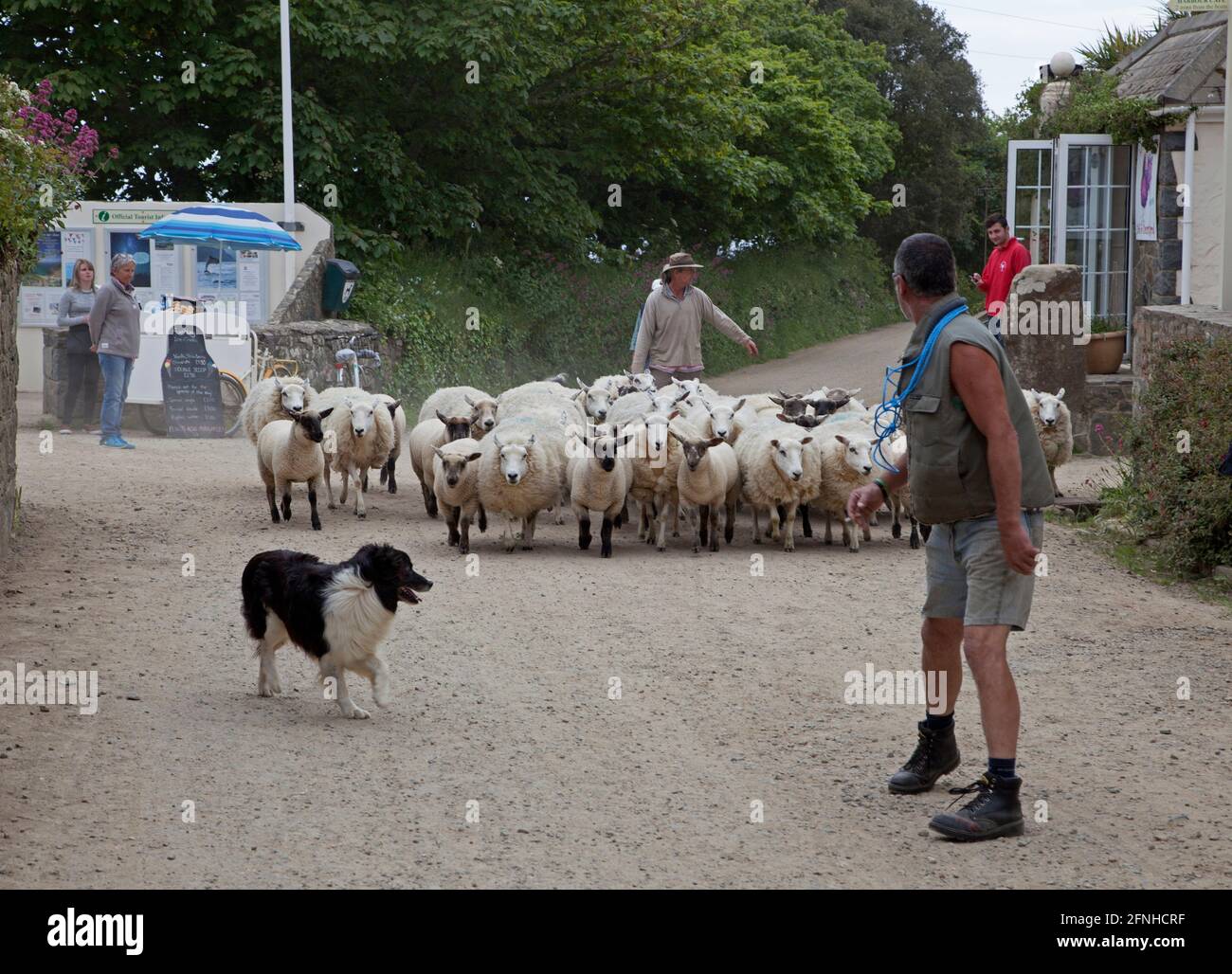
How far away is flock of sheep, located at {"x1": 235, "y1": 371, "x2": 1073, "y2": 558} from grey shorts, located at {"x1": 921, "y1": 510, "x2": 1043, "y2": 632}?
4756 millimetres

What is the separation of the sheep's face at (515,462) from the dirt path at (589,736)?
24.9 inches

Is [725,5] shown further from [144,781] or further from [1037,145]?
[144,781]

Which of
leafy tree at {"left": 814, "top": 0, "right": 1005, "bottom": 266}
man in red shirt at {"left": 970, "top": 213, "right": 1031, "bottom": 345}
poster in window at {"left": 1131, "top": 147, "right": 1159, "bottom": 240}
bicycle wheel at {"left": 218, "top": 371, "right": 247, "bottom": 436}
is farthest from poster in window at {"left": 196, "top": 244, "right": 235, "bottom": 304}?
leafy tree at {"left": 814, "top": 0, "right": 1005, "bottom": 266}

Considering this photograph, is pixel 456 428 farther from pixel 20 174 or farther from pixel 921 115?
pixel 921 115

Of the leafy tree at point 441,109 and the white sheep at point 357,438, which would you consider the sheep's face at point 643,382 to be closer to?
the white sheep at point 357,438

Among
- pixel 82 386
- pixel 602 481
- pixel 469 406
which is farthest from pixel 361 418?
pixel 82 386

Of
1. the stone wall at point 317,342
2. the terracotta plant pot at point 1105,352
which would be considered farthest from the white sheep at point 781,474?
the stone wall at point 317,342

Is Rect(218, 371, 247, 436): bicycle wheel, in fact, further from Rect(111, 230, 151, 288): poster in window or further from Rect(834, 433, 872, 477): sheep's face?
Rect(834, 433, 872, 477): sheep's face

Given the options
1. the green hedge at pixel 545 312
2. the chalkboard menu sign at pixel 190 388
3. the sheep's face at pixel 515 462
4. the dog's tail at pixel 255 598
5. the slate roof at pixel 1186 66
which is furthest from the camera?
the green hedge at pixel 545 312

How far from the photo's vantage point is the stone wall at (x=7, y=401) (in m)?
10.0

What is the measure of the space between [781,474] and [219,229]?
1034cm

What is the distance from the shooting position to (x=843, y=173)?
3500 centimetres

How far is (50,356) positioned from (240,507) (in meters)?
6.72

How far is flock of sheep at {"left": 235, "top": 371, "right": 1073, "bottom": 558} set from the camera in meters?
11.1
